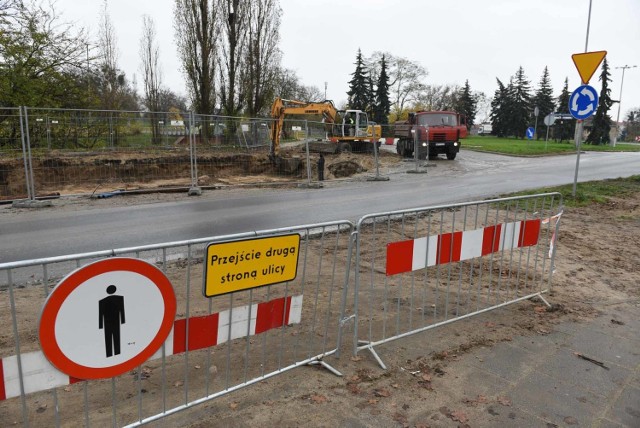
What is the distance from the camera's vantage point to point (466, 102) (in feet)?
265

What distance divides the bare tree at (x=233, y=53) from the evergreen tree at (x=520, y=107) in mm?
55320

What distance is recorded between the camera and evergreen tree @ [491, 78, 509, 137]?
7466 cm

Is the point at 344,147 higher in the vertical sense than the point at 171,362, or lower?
higher

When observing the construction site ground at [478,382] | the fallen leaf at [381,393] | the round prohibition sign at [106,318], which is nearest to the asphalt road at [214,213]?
the construction site ground at [478,382]

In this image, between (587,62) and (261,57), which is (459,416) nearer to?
(587,62)

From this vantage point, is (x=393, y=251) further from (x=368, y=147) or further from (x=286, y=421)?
(x=368, y=147)

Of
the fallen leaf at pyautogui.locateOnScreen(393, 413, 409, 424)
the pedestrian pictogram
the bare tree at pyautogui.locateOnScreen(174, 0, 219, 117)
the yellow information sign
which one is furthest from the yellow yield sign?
the bare tree at pyautogui.locateOnScreen(174, 0, 219, 117)

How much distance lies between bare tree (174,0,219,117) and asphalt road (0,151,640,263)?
14.7 m

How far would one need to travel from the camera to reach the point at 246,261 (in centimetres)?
304

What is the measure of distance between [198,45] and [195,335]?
2750 centimetres

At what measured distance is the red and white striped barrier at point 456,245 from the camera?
4004 mm

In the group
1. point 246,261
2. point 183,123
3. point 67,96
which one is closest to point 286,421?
point 246,261

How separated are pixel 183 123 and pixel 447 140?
16135 millimetres

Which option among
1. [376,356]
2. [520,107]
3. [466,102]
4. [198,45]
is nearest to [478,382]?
[376,356]
